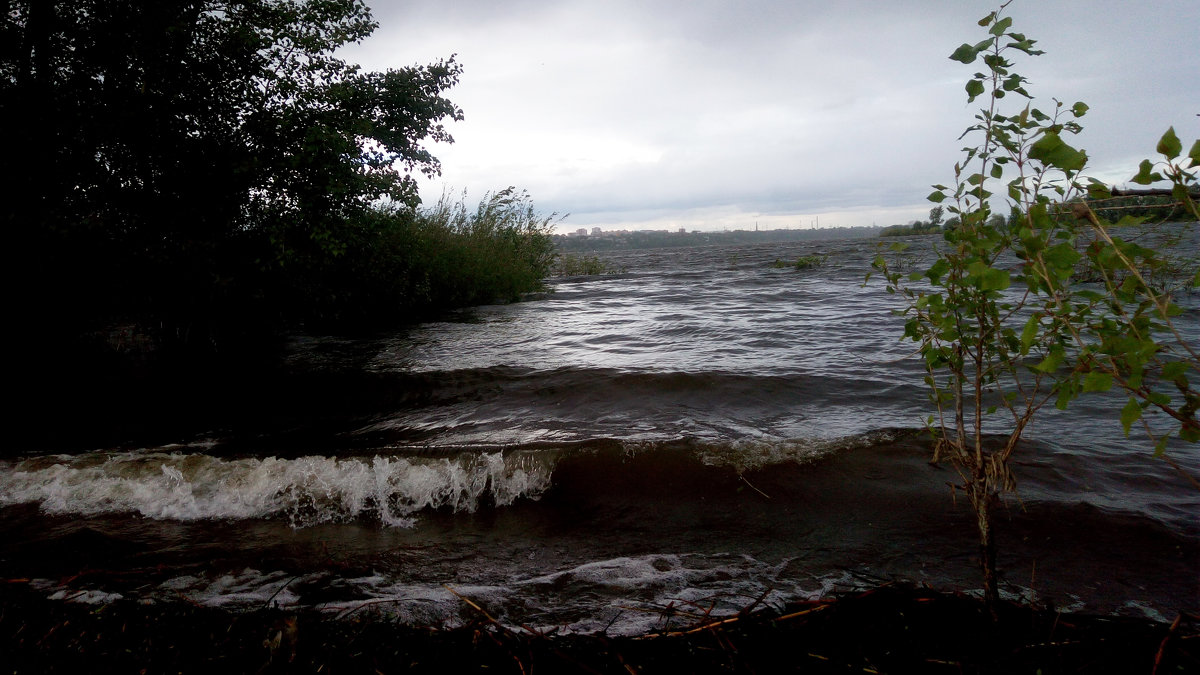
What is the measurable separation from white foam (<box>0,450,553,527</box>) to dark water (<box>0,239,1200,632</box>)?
0.02 metres

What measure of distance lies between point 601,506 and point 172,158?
31.4ft

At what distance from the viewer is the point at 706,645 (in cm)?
221

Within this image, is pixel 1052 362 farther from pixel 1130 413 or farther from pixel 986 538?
pixel 986 538

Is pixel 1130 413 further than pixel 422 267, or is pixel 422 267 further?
pixel 422 267

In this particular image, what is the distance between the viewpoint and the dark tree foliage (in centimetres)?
881

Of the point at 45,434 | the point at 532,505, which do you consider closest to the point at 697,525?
the point at 532,505

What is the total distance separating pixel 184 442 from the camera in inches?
260

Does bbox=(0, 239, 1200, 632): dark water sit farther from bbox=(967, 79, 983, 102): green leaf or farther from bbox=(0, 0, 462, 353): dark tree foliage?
bbox=(0, 0, 462, 353): dark tree foliage

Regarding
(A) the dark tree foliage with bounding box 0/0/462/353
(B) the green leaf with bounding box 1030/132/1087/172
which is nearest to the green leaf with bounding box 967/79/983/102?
(B) the green leaf with bounding box 1030/132/1087/172

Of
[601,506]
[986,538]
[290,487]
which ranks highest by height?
[986,538]

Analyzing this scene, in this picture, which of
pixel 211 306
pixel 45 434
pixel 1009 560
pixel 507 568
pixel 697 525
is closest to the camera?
pixel 1009 560

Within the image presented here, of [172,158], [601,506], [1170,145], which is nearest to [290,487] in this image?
[601,506]

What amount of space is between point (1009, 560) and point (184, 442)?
765 centimetres

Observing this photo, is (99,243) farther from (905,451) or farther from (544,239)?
(544,239)
